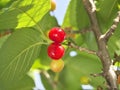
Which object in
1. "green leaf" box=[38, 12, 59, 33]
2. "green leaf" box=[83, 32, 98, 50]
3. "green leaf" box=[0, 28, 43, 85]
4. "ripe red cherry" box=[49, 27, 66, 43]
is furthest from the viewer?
"green leaf" box=[83, 32, 98, 50]

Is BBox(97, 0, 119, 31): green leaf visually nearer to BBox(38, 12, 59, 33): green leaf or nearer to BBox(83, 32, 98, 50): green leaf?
BBox(83, 32, 98, 50): green leaf

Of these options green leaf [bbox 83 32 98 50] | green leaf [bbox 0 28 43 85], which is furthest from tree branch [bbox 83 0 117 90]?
green leaf [bbox 83 32 98 50]

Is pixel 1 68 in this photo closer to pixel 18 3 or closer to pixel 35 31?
pixel 35 31

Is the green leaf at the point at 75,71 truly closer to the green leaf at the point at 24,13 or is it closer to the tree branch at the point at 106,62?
the green leaf at the point at 24,13

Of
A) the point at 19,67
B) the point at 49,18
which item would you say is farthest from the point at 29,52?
the point at 49,18

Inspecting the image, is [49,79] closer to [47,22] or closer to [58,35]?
[47,22]

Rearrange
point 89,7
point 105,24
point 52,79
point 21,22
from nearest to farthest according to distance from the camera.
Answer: point 89,7, point 21,22, point 105,24, point 52,79
